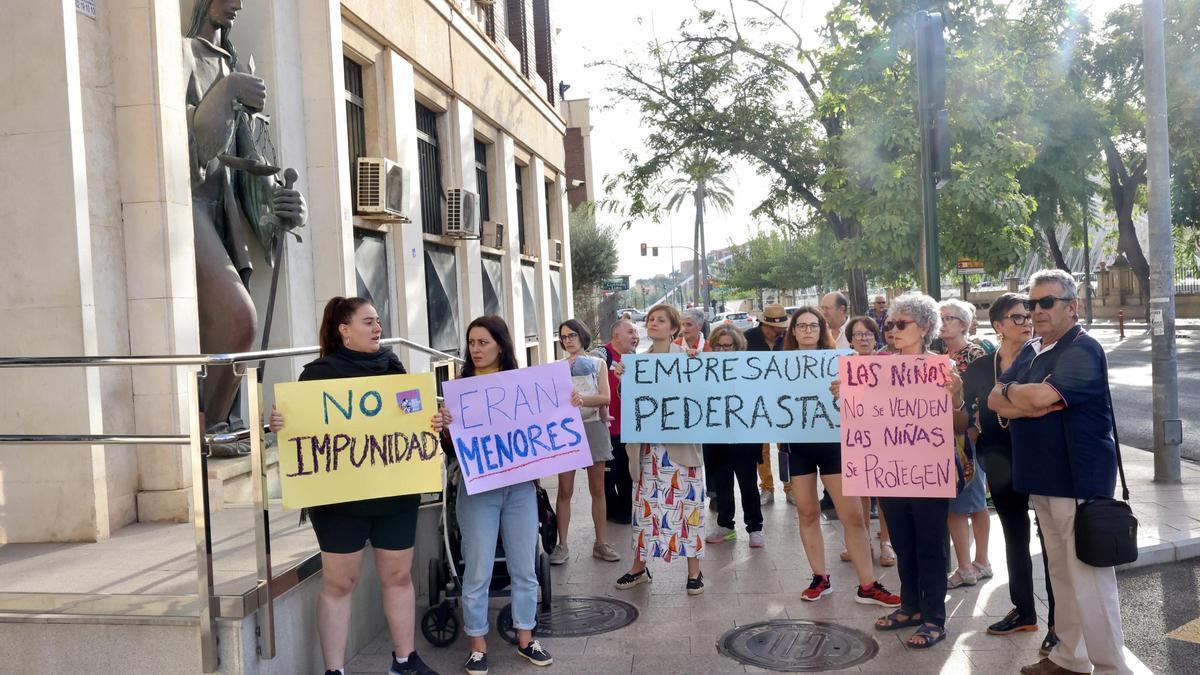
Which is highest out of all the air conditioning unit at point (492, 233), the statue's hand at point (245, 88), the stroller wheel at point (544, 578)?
the statue's hand at point (245, 88)

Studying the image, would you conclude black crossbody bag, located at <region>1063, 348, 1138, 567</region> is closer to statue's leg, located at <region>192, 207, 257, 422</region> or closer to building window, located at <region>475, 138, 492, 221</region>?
statue's leg, located at <region>192, 207, 257, 422</region>

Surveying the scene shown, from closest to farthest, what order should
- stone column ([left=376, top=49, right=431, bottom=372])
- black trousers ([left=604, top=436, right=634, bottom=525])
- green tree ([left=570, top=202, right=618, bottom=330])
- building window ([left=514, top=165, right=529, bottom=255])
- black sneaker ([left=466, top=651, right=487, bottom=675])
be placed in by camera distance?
black sneaker ([left=466, top=651, right=487, bottom=675])
black trousers ([left=604, top=436, right=634, bottom=525])
stone column ([left=376, top=49, right=431, bottom=372])
building window ([left=514, top=165, right=529, bottom=255])
green tree ([left=570, top=202, right=618, bottom=330])

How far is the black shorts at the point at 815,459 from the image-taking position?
5938 millimetres

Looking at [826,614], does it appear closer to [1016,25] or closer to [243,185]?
Result: [243,185]

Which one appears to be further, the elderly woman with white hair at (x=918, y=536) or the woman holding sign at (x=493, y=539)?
the elderly woman with white hair at (x=918, y=536)

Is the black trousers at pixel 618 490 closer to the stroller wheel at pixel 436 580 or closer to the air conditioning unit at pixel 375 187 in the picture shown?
the stroller wheel at pixel 436 580

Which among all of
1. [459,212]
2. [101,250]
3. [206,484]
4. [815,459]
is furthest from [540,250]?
[206,484]

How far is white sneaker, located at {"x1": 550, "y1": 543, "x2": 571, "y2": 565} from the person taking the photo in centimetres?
714

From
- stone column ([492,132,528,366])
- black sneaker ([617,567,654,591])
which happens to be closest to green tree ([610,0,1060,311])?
stone column ([492,132,528,366])

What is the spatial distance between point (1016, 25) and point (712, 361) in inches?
611

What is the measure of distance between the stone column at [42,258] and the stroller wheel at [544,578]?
2664mm

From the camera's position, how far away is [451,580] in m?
5.38

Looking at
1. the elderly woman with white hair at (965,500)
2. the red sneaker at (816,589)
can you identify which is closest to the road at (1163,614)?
the elderly woman with white hair at (965,500)

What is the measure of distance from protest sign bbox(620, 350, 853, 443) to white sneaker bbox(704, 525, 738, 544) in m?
1.86
